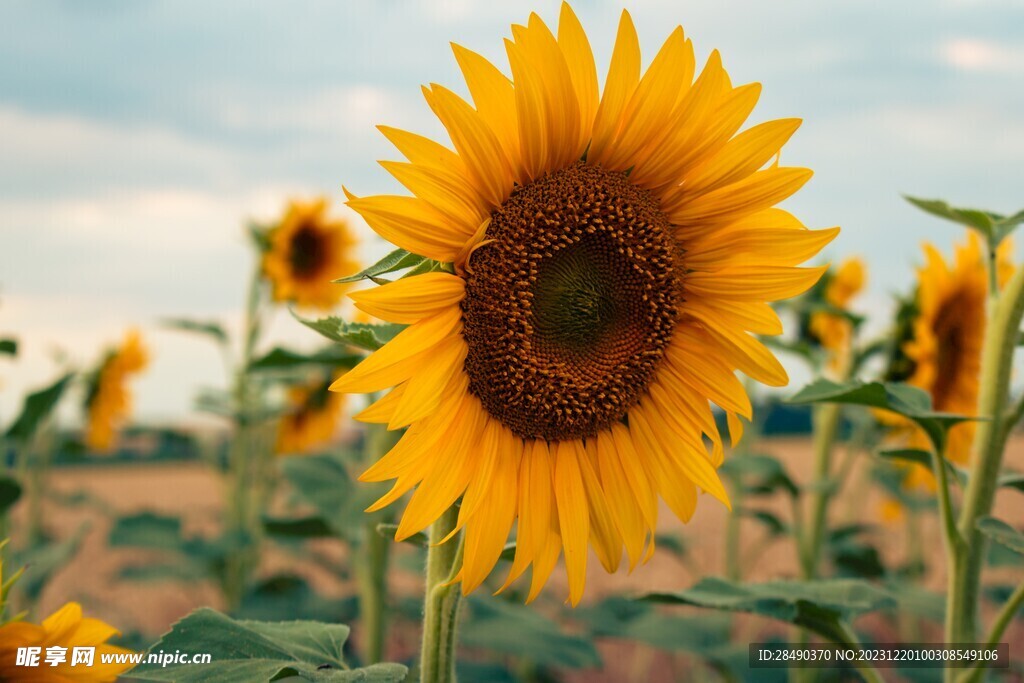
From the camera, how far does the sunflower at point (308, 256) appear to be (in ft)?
14.5

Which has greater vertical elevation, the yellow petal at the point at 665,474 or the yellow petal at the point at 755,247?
the yellow petal at the point at 755,247

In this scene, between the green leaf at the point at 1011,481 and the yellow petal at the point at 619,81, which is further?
the green leaf at the point at 1011,481

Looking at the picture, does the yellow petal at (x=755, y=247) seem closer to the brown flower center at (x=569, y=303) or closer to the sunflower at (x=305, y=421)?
the brown flower center at (x=569, y=303)

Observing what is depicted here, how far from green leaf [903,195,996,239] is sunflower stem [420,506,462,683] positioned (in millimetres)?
1090

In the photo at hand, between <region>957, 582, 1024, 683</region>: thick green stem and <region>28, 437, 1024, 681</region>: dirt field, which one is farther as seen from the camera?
<region>28, 437, 1024, 681</region>: dirt field

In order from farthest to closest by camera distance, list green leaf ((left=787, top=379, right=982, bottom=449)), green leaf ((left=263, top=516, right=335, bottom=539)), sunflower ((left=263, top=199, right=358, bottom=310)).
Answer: sunflower ((left=263, top=199, right=358, bottom=310)) < green leaf ((left=263, top=516, right=335, bottom=539)) < green leaf ((left=787, top=379, right=982, bottom=449))

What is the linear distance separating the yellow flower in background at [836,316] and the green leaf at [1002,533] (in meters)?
1.69

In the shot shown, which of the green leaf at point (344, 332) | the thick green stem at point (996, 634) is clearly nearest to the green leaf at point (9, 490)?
the green leaf at point (344, 332)

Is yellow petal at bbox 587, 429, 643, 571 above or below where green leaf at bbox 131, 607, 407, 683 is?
above

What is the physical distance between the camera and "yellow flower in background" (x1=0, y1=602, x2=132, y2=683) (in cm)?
125

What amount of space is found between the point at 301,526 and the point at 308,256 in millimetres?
2126

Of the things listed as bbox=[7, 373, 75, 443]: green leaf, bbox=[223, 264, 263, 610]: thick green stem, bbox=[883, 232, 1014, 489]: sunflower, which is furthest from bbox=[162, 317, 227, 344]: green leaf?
bbox=[883, 232, 1014, 489]: sunflower

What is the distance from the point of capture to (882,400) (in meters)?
1.69

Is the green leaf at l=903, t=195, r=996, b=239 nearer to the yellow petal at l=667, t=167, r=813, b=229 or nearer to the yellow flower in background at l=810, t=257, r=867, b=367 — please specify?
the yellow petal at l=667, t=167, r=813, b=229
